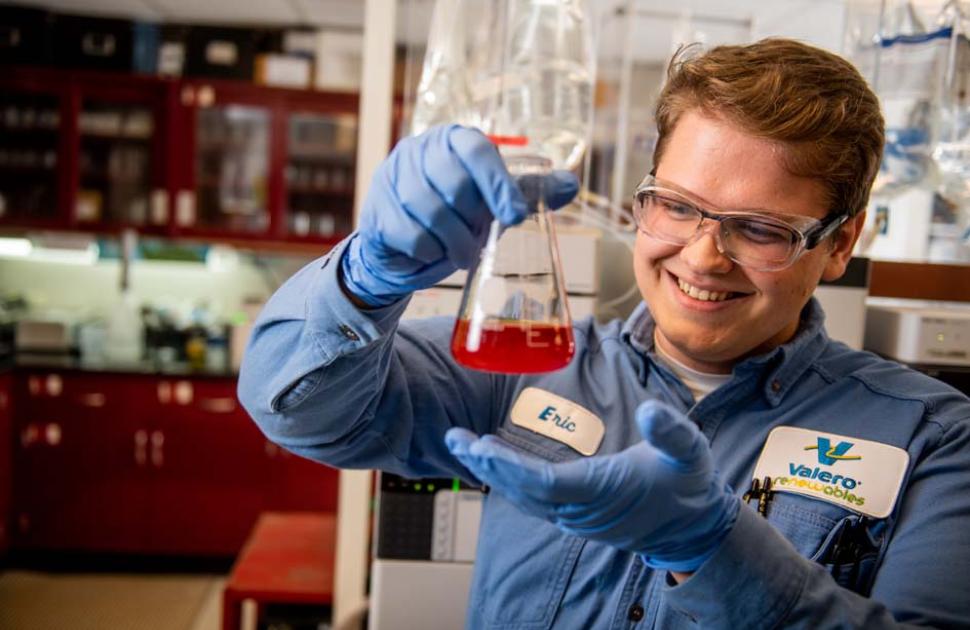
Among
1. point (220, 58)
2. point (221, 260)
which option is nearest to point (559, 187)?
point (220, 58)

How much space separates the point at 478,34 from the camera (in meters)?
2.43

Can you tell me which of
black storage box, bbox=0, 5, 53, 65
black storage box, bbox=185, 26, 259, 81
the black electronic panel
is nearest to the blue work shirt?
the black electronic panel

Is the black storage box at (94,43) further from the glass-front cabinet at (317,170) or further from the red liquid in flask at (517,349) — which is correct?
the red liquid in flask at (517,349)

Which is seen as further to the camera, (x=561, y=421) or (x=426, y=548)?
(x=426, y=548)

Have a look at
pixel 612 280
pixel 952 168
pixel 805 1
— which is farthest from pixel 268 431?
pixel 805 1

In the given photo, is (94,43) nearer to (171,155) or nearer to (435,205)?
(171,155)

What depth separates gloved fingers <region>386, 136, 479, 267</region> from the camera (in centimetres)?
85

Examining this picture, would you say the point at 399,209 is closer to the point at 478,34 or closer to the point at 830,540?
the point at 830,540

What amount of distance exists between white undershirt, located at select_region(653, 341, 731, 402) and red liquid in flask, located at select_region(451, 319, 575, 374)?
1.20 feet

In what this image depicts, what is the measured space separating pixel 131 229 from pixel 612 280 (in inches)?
136

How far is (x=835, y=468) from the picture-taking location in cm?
107

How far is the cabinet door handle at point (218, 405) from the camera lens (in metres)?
4.12

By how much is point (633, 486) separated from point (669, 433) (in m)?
0.06

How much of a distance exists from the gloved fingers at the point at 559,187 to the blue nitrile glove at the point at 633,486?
0.93 feet
